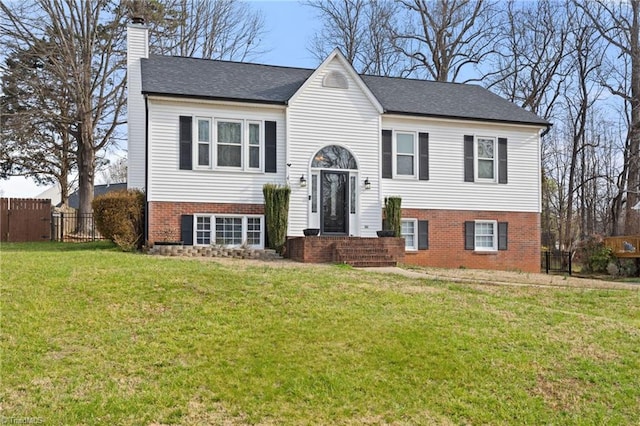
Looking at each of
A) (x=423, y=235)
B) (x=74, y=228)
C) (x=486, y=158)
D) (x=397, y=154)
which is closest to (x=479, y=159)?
(x=486, y=158)

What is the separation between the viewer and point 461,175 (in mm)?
20781

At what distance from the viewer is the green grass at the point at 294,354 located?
6.36m

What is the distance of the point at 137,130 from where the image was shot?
19812mm

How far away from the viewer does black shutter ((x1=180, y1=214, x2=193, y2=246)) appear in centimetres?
1783

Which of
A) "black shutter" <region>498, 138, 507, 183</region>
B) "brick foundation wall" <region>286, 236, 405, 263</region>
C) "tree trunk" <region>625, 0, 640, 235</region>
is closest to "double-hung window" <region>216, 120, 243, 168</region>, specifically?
"brick foundation wall" <region>286, 236, 405, 263</region>

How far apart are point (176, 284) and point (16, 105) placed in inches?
928

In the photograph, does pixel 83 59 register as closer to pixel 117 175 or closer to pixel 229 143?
pixel 229 143

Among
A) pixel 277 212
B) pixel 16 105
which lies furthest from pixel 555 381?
pixel 16 105

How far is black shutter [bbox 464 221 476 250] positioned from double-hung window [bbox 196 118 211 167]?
883 centimetres

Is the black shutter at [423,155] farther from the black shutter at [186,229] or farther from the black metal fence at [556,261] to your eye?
the black shutter at [186,229]

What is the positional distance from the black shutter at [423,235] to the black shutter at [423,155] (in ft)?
4.97

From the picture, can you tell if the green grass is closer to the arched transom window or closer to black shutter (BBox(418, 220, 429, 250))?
the arched transom window

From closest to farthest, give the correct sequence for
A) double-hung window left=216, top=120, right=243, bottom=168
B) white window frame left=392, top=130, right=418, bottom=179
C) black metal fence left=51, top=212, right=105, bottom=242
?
double-hung window left=216, top=120, right=243, bottom=168 → white window frame left=392, top=130, right=418, bottom=179 → black metal fence left=51, top=212, right=105, bottom=242

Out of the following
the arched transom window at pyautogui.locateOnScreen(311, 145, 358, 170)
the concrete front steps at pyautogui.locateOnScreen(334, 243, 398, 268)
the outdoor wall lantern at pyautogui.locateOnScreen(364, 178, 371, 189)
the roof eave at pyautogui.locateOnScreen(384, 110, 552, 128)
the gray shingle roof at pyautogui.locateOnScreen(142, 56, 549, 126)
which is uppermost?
the gray shingle roof at pyautogui.locateOnScreen(142, 56, 549, 126)
